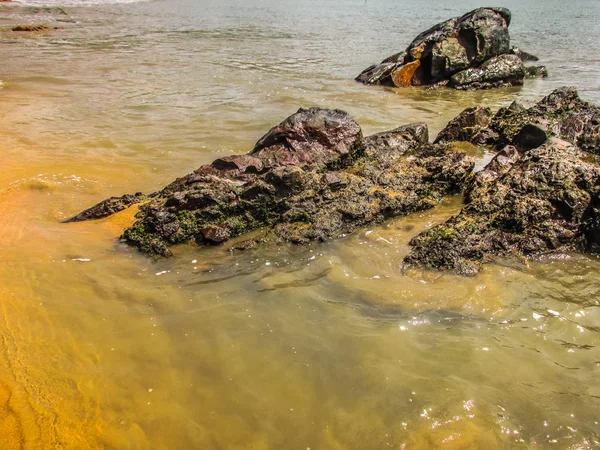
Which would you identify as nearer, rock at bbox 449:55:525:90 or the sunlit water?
the sunlit water

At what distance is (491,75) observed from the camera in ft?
50.8

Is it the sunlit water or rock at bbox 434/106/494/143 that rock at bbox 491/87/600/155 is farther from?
the sunlit water

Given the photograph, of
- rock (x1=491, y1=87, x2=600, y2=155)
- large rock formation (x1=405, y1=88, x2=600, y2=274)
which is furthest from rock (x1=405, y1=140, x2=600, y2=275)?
rock (x1=491, y1=87, x2=600, y2=155)

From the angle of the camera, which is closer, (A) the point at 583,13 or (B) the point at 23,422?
(B) the point at 23,422

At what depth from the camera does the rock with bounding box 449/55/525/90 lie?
15.3m

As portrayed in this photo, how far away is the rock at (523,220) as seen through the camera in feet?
16.0

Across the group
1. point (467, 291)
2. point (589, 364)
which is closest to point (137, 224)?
point (467, 291)

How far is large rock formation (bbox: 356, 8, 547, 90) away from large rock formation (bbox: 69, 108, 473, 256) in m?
9.46

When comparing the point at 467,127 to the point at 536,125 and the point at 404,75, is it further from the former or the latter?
the point at 404,75

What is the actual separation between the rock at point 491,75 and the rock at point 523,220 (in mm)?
10530

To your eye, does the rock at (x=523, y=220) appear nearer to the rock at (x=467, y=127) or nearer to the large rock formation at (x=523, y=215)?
the large rock formation at (x=523, y=215)

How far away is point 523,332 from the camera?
12.7 feet

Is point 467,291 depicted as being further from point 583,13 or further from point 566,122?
point 583,13

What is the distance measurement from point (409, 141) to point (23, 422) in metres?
6.80
